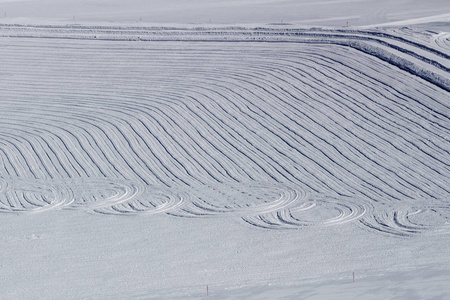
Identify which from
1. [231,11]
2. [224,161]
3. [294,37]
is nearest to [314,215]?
[224,161]

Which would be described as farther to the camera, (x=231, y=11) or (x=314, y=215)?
(x=231, y=11)

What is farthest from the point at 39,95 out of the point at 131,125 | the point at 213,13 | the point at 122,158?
the point at 213,13

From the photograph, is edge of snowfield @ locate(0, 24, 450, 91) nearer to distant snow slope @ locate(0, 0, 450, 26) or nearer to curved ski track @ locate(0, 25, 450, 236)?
curved ski track @ locate(0, 25, 450, 236)

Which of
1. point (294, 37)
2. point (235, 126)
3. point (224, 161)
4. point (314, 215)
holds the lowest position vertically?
point (314, 215)

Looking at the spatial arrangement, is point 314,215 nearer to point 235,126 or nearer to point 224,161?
point 224,161

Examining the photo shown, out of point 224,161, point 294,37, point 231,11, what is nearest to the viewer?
point 224,161

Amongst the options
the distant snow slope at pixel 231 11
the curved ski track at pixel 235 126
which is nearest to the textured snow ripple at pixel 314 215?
the curved ski track at pixel 235 126

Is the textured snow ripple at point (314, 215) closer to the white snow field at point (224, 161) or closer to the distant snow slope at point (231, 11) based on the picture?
the white snow field at point (224, 161)
